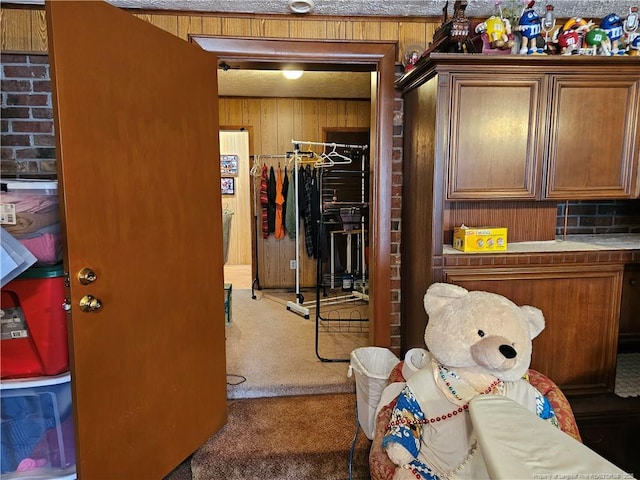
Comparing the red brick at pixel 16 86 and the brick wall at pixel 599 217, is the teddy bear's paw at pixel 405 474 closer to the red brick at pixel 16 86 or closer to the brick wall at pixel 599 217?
the brick wall at pixel 599 217

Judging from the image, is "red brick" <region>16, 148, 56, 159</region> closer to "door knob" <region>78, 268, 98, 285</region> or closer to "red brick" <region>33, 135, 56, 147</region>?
"red brick" <region>33, 135, 56, 147</region>

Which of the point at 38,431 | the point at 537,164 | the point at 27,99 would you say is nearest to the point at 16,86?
the point at 27,99

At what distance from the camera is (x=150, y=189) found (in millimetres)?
1648

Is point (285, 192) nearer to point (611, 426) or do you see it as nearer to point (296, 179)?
point (296, 179)

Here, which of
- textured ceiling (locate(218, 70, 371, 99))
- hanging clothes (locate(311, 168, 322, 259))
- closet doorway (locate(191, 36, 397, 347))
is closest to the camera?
closet doorway (locate(191, 36, 397, 347))

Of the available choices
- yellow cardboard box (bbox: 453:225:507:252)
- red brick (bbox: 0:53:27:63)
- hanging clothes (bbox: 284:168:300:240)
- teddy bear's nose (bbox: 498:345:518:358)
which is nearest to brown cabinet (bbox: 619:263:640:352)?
yellow cardboard box (bbox: 453:225:507:252)

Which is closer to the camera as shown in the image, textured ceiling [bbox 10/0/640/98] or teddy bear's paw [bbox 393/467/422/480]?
teddy bear's paw [bbox 393/467/422/480]

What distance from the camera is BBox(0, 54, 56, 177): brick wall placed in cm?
204

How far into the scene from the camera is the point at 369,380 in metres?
1.87

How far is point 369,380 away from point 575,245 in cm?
133

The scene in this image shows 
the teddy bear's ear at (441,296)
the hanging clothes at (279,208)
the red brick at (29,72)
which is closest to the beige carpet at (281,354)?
the hanging clothes at (279,208)

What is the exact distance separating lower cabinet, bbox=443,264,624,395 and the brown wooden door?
1243 mm

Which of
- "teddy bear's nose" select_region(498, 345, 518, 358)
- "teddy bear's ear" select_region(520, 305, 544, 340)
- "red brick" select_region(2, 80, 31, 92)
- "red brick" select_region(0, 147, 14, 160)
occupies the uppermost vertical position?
"red brick" select_region(2, 80, 31, 92)

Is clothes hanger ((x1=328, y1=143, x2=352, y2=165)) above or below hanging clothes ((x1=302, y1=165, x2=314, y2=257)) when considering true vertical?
above
